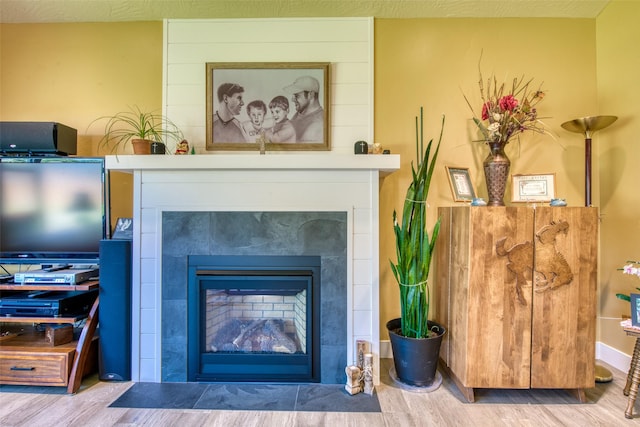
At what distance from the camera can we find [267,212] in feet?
6.51

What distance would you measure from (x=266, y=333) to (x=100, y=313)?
3.50 ft

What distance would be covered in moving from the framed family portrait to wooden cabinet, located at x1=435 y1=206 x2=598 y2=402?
1.28 meters

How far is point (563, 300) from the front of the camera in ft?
5.77

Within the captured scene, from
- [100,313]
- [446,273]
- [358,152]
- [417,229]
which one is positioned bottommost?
[100,313]

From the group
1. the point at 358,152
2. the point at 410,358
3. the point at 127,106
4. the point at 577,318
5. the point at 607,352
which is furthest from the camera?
the point at 127,106

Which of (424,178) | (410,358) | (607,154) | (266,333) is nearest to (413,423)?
(410,358)

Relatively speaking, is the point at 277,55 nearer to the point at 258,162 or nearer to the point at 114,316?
the point at 258,162

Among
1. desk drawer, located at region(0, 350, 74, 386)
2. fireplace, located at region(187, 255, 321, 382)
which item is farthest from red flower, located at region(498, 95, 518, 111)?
desk drawer, located at region(0, 350, 74, 386)

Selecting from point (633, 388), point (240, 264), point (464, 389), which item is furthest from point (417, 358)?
point (240, 264)

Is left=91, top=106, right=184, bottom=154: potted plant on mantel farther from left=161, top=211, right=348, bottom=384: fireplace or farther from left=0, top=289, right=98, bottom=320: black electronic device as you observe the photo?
left=0, top=289, right=98, bottom=320: black electronic device

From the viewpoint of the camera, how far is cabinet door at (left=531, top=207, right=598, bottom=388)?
5.72 feet

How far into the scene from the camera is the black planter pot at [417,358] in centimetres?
188

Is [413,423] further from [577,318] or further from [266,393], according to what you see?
[577,318]

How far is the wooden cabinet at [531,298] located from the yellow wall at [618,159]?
2.30 feet
